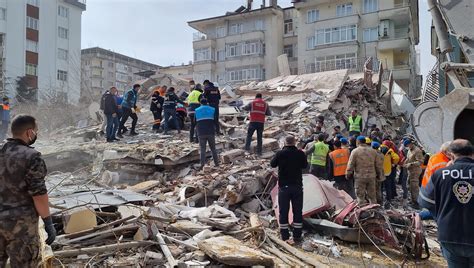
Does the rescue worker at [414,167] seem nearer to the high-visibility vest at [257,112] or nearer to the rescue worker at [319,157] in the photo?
the rescue worker at [319,157]

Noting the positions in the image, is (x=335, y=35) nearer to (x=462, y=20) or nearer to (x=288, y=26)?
(x=288, y=26)

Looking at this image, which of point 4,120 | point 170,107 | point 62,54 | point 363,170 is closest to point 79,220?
point 363,170

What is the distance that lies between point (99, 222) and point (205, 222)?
1511 millimetres

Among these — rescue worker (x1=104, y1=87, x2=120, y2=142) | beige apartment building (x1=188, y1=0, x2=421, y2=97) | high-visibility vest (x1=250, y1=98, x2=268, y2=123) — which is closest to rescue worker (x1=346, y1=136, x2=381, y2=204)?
high-visibility vest (x1=250, y1=98, x2=268, y2=123)

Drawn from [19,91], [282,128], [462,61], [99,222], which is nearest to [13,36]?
[19,91]

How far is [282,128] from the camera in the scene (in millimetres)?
11336

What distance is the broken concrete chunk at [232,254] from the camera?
427 cm

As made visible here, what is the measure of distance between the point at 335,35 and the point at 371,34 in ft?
9.91

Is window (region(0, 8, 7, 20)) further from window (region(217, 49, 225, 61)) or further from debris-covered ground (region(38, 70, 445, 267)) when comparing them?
debris-covered ground (region(38, 70, 445, 267))

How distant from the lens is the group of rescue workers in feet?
9.82

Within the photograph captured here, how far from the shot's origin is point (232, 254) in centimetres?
432

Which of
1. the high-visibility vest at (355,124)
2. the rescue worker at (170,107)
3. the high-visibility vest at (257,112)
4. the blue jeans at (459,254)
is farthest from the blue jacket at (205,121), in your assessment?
the blue jeans at (459,254)

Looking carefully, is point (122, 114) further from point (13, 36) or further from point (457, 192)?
point (13, 36)

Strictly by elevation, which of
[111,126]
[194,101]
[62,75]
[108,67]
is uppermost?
[108,67]
